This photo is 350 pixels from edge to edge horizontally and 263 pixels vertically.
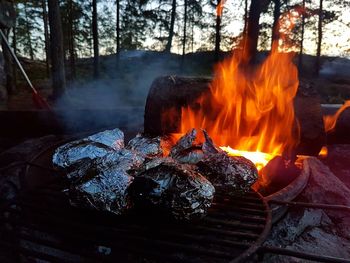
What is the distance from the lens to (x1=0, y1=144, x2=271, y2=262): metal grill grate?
5.44ft

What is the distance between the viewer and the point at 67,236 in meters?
1.82

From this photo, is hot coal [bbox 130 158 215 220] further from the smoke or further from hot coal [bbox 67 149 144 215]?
the smoke

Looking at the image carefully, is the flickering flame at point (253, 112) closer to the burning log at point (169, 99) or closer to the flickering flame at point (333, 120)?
the burning log at point (169, 99)

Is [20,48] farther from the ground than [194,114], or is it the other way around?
[20,48]

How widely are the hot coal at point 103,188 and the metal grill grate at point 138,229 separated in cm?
8

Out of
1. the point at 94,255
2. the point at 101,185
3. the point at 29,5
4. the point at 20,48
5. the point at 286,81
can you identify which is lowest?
the point at 94,255

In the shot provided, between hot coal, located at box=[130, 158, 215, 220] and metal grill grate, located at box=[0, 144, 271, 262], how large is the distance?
9 centimetres

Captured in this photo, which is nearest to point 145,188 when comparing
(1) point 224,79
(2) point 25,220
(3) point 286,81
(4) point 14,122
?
(2) point 25,220

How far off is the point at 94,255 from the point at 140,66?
23.2 meters

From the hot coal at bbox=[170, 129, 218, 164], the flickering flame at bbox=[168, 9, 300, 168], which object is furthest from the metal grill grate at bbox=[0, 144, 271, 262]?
the flickering flame at bbox=[168, 9, 300, 168]

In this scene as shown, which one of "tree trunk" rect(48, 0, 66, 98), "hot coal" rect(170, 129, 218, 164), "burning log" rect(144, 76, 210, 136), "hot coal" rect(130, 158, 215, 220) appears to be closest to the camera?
"hot coal" rect(130, 158, 215, 220)

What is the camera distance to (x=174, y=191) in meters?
2.03

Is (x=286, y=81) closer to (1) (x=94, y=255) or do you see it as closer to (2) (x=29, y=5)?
(1) (x=94, y=255)

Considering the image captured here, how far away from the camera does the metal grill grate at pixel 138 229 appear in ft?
5.44
